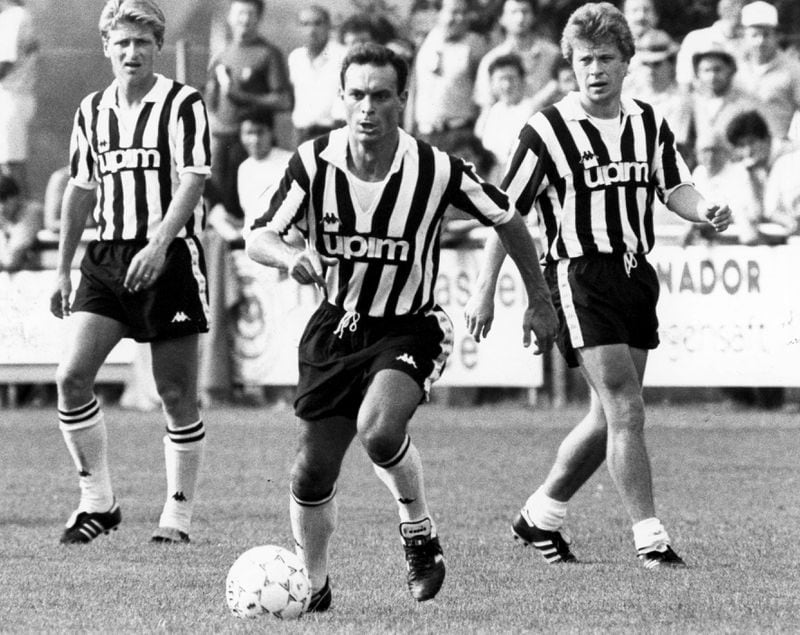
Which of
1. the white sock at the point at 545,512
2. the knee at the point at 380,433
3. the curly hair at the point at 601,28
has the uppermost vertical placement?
the curly hair at the point at 601,28

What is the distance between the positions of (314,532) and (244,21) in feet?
32.4

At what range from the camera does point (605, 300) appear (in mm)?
6531

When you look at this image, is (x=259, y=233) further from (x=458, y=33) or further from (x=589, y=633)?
(x=458, y=33)

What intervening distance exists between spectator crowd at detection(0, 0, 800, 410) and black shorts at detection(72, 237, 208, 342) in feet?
19.7

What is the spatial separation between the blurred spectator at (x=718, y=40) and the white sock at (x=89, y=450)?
24.9 ft

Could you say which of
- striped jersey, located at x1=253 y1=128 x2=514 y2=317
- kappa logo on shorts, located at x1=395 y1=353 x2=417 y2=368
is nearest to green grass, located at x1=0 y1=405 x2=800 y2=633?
kappa logo on shorts, located at x1=395 y1=353 x2=417 y2=368

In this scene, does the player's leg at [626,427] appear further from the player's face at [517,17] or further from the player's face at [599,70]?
the player's face at [517,17]

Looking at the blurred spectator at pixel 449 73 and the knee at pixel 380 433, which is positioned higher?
the blurred spectator at pixel 449 73

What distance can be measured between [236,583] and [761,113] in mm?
8977

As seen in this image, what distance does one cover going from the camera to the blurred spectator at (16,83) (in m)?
15.6

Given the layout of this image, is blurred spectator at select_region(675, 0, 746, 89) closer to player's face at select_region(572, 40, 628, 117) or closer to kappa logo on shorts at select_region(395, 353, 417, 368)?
player's face at select_region(572, 40, 628, 117)

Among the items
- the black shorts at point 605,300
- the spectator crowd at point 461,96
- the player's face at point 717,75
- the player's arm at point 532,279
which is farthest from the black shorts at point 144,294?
the player's face at point 717,75

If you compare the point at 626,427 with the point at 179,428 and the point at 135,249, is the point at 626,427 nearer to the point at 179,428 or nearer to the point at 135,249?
the point at 179,428

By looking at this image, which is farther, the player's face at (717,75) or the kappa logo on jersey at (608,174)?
the player's face at (717,75)
